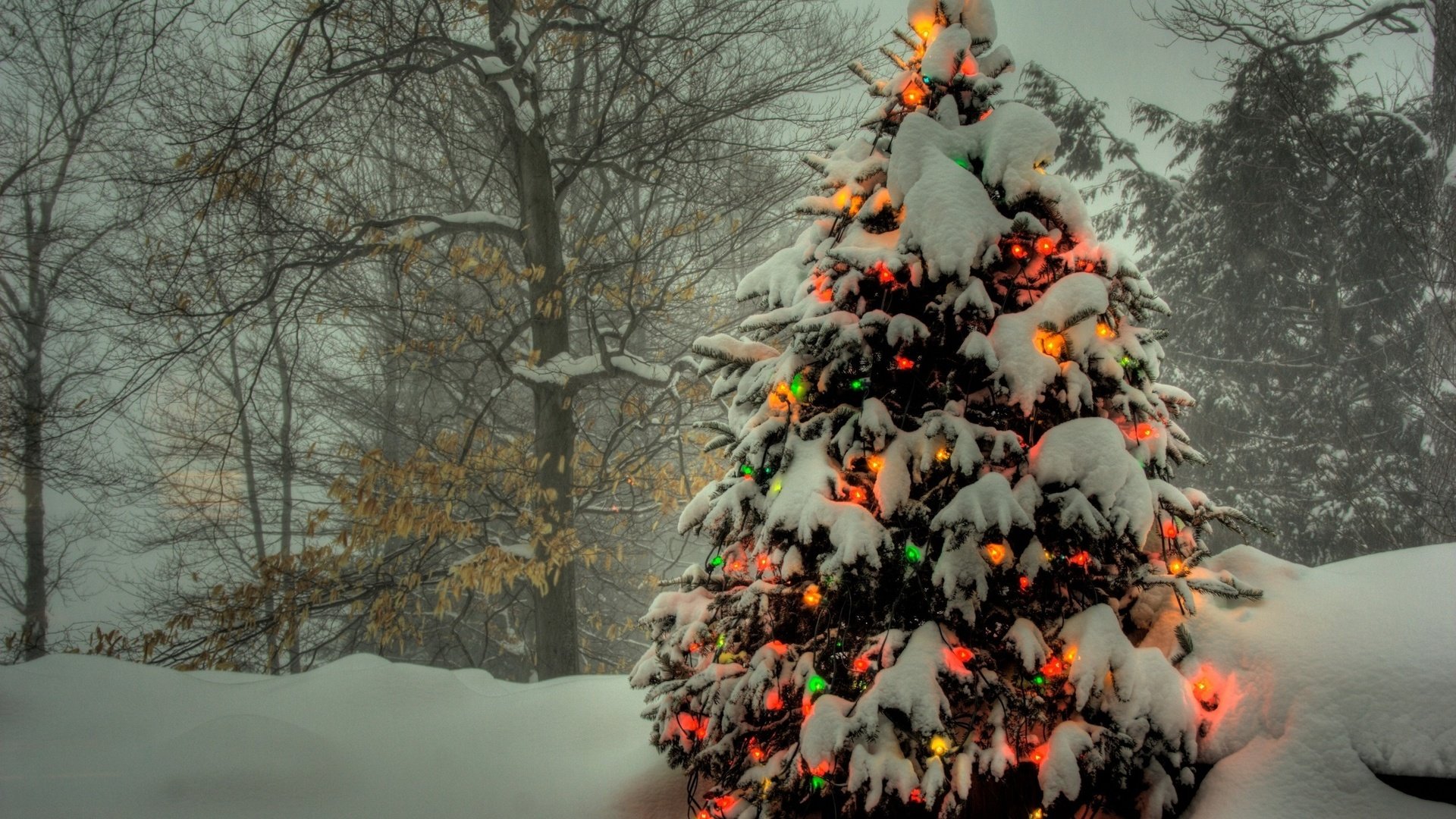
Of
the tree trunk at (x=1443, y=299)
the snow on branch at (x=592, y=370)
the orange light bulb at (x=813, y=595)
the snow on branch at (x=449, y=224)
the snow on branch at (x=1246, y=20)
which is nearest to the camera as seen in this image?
the orange light bulb at (x=813, y=595)

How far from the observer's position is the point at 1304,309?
1291 centimetres

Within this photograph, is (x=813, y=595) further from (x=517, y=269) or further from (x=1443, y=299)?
(x=1443, y=299)

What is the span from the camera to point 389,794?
289 centimetres

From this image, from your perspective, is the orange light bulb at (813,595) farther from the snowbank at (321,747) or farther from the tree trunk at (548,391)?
the tree trunk at (548,391)

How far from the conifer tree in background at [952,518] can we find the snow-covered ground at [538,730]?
0.23 metres

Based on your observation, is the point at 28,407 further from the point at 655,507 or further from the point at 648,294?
the point at 655,507

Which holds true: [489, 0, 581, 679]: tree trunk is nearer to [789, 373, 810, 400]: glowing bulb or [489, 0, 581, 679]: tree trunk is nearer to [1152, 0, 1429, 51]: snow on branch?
[789, 373, 810, 400]: glowing bulb

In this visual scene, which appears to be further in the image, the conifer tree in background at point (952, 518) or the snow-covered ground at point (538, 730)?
the conifer tree in background at point (952, 518)

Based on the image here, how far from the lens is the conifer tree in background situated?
2.19m

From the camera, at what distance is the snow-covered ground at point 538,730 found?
6.79 feet

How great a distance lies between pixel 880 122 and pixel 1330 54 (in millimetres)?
16991

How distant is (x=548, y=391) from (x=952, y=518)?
17.7ft

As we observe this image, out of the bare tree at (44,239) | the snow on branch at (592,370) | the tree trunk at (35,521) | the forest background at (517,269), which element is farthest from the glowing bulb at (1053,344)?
the tree trunk at (35,521)

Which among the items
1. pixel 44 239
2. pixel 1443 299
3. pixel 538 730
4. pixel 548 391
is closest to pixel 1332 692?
pixel 538 730
